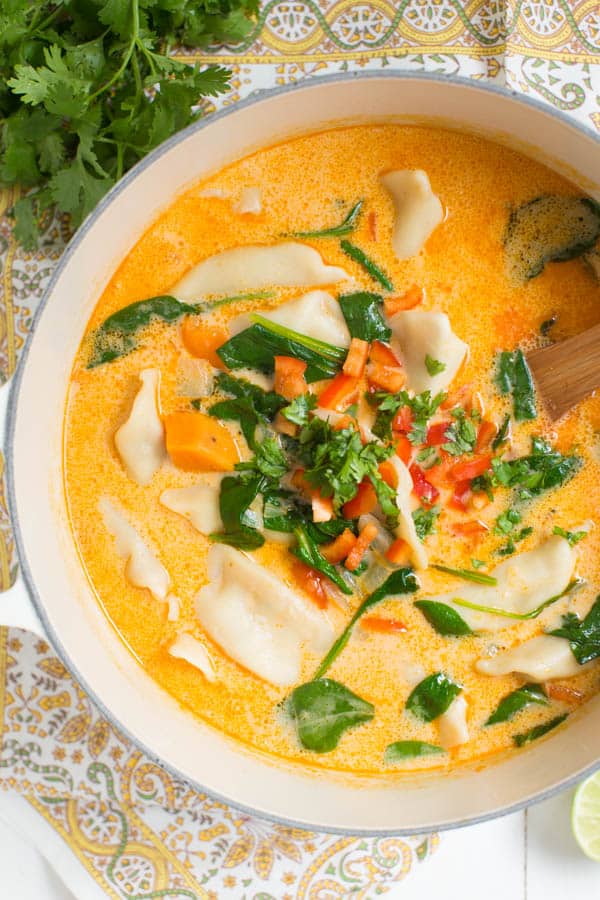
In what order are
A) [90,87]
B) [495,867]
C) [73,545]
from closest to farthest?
[90,87] → [73,545] → [495,867]

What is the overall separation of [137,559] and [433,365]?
3.24ft

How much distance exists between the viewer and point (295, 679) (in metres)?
2.54

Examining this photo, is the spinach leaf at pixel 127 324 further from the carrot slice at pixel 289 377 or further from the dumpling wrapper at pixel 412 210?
the dumpling wrapper at pixel 412 210

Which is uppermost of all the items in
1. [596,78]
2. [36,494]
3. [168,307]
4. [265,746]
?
[596,78]

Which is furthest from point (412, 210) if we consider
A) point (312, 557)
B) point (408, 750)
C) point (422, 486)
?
point (408, 750)

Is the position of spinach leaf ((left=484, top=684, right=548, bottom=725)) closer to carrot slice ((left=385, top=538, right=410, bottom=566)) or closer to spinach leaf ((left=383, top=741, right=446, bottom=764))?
spinach leaf ((left=383, top=741, right=446, bottom=764))

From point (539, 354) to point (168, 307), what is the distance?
40.6 inches

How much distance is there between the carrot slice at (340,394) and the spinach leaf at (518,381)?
1.34 feet

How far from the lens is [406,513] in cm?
243

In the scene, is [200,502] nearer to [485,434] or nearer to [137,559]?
[137,559]

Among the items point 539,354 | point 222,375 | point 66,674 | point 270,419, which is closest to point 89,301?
point 222,375

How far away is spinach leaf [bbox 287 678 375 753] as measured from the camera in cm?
252

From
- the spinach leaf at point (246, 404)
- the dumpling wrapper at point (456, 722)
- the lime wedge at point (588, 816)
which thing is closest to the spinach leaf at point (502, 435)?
the spinach leaf at point (246, 404)

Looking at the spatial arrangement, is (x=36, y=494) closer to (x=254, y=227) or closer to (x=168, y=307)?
(x=168, y=307)
